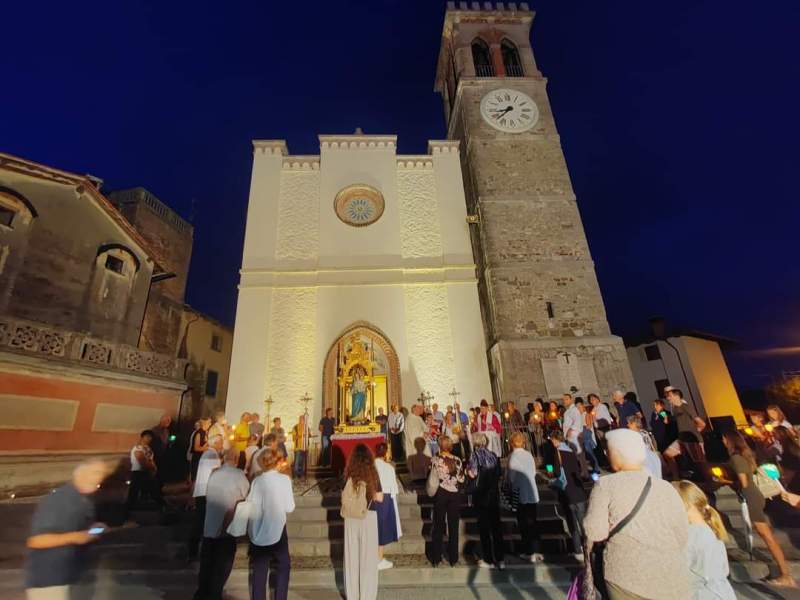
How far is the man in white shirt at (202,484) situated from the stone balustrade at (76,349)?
7.10 meters

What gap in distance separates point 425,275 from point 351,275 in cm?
261

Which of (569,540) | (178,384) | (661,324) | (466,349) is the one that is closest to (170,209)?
(178,384)

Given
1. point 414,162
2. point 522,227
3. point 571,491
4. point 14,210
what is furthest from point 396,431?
point 14,210

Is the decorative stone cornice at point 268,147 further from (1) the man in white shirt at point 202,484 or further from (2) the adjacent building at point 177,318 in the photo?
(1) the man in white shirt at point 202,484

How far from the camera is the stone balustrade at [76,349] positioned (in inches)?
326

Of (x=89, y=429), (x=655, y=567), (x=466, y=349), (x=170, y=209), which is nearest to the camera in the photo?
(x=655, y=567)

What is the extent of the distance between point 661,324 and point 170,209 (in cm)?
2884

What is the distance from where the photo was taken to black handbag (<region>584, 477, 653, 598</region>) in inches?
75.1

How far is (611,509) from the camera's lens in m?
1.97

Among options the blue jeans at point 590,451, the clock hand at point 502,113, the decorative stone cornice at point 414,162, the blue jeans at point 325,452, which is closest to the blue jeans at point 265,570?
the blue jeans at point 590,451

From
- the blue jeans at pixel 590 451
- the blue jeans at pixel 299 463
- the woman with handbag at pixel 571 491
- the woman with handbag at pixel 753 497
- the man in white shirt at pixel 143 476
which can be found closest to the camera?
the woman with handbag at pixel 753 497

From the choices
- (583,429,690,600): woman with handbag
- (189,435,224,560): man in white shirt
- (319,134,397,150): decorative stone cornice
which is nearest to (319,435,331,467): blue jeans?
(189,435,224,560): man in white shirt

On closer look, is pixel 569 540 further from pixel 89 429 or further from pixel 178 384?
pixel 178 384

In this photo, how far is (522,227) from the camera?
43.1 ft
